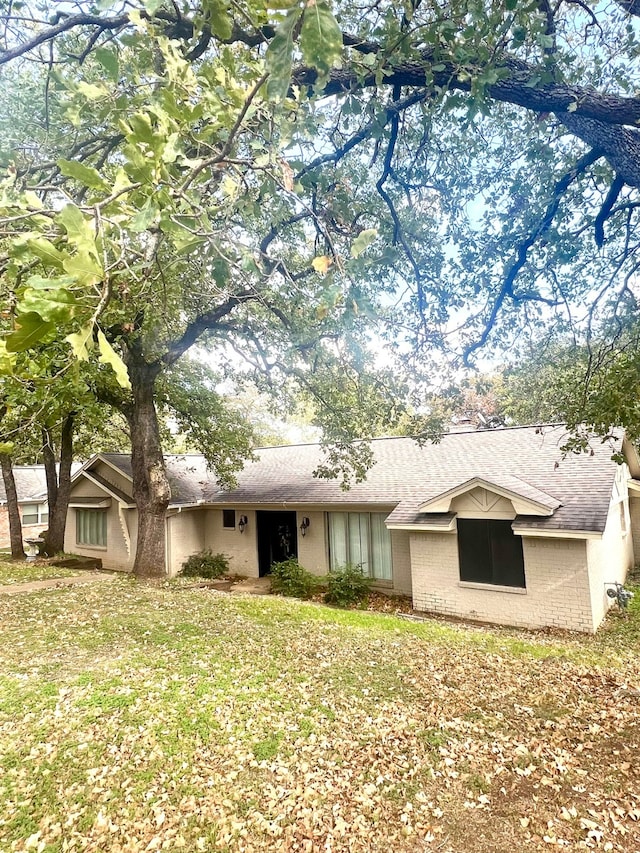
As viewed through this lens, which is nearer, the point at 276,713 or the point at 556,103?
the point at 556,103

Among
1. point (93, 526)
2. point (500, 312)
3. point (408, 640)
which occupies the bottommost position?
point (408, 640)

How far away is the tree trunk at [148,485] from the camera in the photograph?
11461mm

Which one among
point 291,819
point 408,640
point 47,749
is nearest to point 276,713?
point 291,819

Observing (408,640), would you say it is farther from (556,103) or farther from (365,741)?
(556,103)

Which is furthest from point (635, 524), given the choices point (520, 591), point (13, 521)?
point (13, 521)

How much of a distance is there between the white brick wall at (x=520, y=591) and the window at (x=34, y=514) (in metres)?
22.2

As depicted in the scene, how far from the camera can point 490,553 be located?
943 centimetres

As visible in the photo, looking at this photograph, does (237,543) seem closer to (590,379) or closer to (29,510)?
(590,379)

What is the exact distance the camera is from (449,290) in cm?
657

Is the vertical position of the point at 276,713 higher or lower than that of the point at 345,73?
lower

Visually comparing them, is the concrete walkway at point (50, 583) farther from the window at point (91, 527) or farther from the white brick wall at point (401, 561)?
the white brick wall at point (401, 561)

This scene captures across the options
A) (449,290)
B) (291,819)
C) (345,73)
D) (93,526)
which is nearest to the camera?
(291,819)

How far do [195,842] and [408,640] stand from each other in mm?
4845

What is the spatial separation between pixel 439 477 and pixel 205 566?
24.5ft
